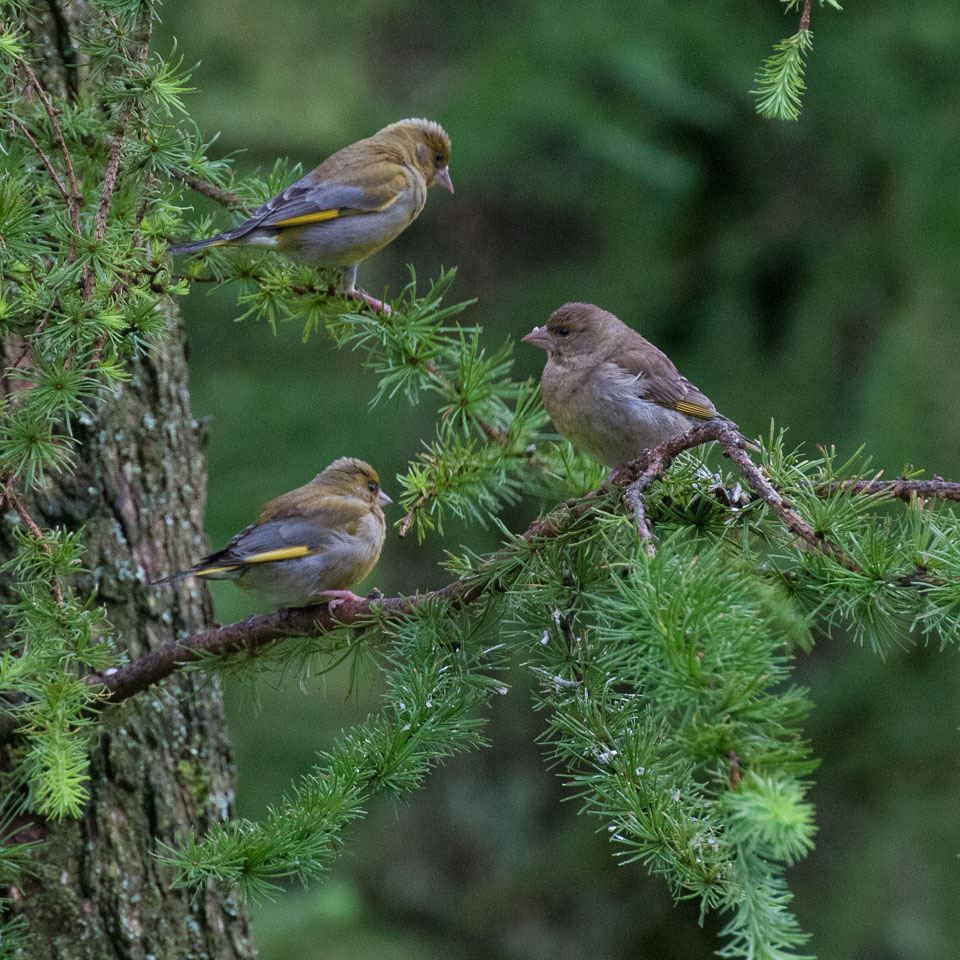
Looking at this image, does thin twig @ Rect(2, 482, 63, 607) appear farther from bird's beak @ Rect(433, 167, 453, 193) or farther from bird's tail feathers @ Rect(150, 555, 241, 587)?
bird's beak @ Rect(433, 167, 453, 193)

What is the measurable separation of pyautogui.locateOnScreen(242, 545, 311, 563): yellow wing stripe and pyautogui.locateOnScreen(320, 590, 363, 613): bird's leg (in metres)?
0.15

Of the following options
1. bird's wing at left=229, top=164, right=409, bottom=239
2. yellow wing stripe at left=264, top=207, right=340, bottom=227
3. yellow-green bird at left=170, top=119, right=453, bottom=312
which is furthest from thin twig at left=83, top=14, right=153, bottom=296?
yellow wing stripe at left=264, top=207, right=340, bottom=227

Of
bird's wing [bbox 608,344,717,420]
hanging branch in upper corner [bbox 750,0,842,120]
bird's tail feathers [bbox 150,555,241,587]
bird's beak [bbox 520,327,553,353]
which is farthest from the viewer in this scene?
bird's beak [bbox 520,327,553,353]

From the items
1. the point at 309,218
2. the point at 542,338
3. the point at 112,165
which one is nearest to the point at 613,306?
the point at 542,338

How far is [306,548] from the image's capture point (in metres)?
3.48

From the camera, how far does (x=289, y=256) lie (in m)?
3.58

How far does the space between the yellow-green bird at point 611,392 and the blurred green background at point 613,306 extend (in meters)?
1.85

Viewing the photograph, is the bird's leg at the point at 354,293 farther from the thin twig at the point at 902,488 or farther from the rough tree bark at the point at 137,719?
the thin twig at the point at 902,488

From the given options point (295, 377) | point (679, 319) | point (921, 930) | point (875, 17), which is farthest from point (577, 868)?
point (875, 17)

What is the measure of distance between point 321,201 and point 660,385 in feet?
4.30

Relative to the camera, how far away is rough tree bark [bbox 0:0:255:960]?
2891mm

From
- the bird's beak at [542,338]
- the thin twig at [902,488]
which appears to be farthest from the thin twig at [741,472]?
the bird's beak at [542,338]

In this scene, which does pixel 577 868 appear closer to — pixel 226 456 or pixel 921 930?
pixel 921 930

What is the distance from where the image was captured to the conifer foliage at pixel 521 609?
1613 mm
